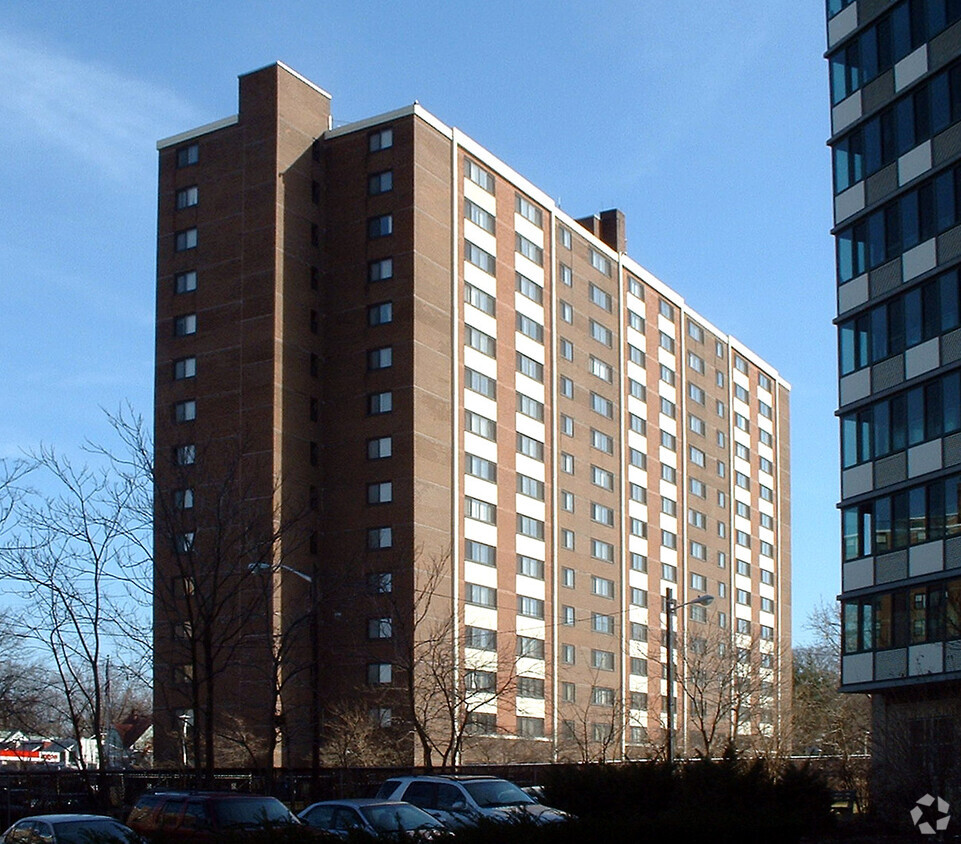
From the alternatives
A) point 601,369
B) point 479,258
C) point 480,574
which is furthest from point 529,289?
point 480,574

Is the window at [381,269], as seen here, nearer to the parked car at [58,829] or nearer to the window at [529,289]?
the window at [529,289]

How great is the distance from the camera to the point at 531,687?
81.6m

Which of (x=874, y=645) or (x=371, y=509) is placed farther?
(x=371, y=509)

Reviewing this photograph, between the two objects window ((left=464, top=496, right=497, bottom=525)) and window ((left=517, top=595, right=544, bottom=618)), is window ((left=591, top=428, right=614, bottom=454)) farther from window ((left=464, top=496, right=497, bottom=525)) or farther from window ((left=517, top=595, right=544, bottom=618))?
window ((left=464, top=496, right=497, bottom=525))

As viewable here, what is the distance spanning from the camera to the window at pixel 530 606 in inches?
3241

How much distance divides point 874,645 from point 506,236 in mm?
45633

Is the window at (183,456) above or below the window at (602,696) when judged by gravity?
above

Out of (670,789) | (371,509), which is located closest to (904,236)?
(670,789)

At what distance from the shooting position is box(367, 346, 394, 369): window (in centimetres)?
7762

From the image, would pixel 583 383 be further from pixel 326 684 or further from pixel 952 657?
pixel 952 657

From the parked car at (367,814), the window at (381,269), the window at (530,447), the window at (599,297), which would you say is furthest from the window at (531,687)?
the parked car at (367,814)

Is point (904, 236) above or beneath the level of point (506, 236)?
beneath

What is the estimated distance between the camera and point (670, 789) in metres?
27.4

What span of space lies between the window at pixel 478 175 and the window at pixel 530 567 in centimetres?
2229
